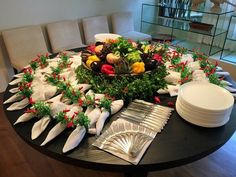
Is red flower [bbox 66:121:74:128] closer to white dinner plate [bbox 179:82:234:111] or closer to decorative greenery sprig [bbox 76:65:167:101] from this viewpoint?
decorative greenery sprig [bbox 76:65:167:101]

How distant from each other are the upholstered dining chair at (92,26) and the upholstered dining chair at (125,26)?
0.67 ft

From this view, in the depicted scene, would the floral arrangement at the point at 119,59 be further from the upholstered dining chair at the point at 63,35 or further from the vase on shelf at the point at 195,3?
the vase on shelf at the point at 195,3

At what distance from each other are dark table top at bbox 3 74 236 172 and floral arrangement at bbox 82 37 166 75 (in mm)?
398

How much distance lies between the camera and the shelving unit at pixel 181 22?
3279 millimetres

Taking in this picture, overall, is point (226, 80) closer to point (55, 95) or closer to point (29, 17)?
point (55, 95)

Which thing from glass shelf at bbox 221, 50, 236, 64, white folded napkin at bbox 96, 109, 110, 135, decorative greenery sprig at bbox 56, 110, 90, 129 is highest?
decorative greenery sprig at bbox 56, 110, 90, 129

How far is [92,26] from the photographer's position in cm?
326

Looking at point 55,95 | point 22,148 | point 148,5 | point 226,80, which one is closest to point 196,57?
point 226,80

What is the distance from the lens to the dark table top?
89 cm

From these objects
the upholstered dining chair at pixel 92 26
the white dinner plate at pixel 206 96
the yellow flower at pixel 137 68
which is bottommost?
the upholstered dining chair at pixel 92 26

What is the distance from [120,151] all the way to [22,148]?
1.36 meters

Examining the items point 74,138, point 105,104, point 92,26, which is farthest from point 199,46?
point 74,138

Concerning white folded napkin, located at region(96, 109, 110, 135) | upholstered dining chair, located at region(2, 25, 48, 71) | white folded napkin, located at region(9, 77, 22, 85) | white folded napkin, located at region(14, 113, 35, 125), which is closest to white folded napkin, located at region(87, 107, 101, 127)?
white folded napkin, located at region(96, 109, 110, 135)

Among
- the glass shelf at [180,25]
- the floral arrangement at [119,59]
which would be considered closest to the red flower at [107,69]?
the floral arrangement at [119,59]
